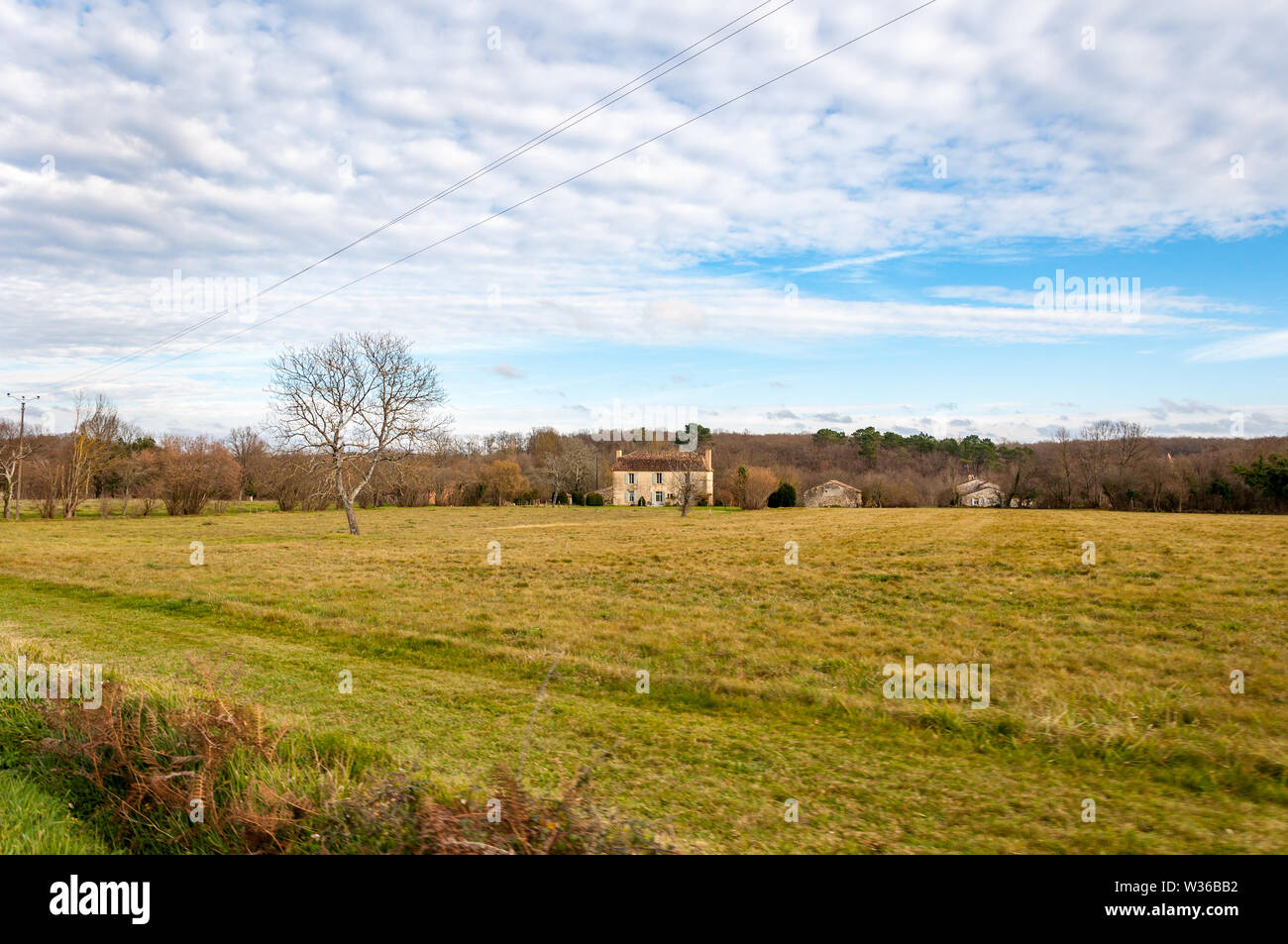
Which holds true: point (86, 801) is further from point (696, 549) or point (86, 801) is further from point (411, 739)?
point (696, 549)

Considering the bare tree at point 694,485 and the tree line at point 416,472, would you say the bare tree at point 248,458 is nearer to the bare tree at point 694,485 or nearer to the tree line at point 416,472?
the tree line at point 416,472

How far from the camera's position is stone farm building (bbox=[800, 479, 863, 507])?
8362 cm

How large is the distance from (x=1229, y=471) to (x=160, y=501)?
92.4 meters

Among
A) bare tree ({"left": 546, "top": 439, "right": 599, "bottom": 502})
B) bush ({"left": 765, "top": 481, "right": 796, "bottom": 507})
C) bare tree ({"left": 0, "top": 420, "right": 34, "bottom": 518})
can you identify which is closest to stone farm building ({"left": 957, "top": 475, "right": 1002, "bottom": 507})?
bush ({"left": 765, "top": 481, "right": 796, "bottom": 507})

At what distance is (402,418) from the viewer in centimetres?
3738

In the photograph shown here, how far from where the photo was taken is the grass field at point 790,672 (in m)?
5.31

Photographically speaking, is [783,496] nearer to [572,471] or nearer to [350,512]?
[572,471]

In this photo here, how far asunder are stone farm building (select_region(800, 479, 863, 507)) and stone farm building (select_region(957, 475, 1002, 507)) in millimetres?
11661

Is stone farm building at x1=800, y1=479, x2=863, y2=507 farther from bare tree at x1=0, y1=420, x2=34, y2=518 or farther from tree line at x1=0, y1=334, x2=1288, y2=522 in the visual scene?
bare tree at x1=0, y1=420, x2=34, y2=518

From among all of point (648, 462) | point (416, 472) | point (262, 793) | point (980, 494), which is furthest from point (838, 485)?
point (262, 793)

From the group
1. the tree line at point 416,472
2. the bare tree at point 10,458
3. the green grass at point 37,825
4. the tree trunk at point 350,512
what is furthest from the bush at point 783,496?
the green grass at point 37,825
